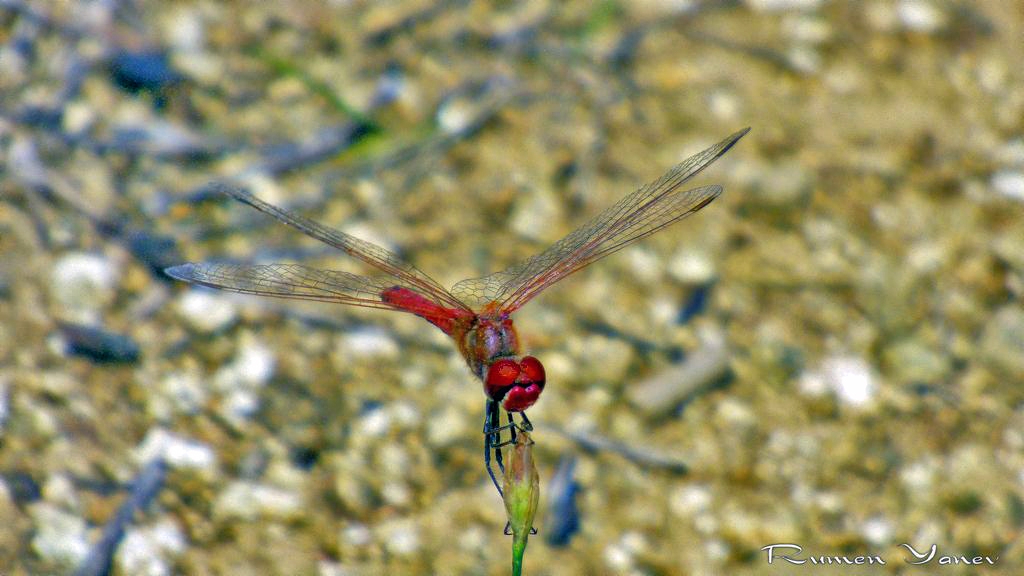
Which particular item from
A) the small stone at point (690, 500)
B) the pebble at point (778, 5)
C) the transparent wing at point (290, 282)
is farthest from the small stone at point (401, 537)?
the pebble at point (778, 5)

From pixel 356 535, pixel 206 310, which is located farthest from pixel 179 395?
pixel 356 535

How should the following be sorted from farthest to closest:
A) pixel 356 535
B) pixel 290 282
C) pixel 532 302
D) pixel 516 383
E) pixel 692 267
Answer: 1. pixel 692 267
2. pixel 532 302
3. pixel 290 282
4. pixel 356 535
5. pixel 516 383

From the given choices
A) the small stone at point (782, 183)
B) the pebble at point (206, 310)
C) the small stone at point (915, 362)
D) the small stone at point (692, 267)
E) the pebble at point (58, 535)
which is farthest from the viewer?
the small stone at point (782, 183)

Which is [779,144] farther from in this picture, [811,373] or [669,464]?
[669,464]

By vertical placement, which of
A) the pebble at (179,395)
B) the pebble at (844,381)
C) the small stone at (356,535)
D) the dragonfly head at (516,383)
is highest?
the pebble at (844,381)

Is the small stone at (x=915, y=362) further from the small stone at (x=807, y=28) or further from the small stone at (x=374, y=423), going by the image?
the small stone at (x=374, y=423)

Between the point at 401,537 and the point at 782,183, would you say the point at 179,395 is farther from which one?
the point at 782,183

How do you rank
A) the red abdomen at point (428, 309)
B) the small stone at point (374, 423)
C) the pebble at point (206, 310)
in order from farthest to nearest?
the pebble at point (206, 310)
the small stone at point (374, 423)
the red abdomen at point (428, 309)
